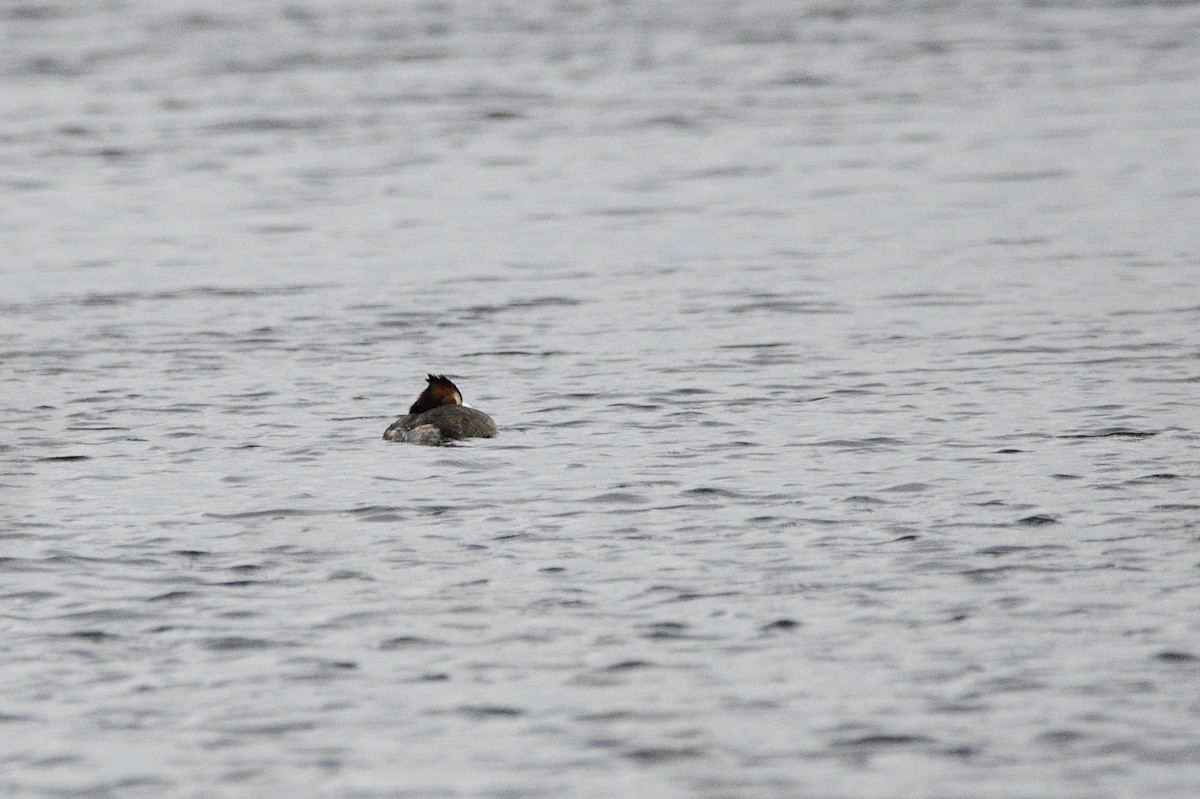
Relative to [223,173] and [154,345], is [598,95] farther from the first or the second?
[154,345]

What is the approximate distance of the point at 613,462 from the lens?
13.7 m

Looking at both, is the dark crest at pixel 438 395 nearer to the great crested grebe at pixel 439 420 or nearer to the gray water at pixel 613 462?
the great crested grebe at pixel 439 420

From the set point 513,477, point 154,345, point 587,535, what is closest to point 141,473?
point 513,477

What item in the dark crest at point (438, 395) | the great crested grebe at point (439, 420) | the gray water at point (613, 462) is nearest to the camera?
the gray water at point (613, 462)

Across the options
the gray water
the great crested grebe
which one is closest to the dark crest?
the great crested grebe

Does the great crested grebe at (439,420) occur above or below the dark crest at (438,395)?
below

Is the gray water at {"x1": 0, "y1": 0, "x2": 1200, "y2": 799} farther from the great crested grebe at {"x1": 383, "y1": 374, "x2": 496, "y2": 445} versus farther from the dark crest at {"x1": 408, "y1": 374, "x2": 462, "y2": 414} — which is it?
the dark crest at {"x1": 408, "y1": 374, "x2": 462, "y2": 414}

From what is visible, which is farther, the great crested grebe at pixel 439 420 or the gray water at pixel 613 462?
the great crested grebe at pixel 439 420

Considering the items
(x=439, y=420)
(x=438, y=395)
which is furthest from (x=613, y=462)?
(x=438, y=395)

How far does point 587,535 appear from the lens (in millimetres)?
11914

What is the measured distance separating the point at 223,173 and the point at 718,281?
38.6 feet

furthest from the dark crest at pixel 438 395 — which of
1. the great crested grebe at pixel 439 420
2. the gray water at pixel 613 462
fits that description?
the gray water at pixel 613 462

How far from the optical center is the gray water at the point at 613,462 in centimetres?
895

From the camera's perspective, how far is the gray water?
8945 mm
